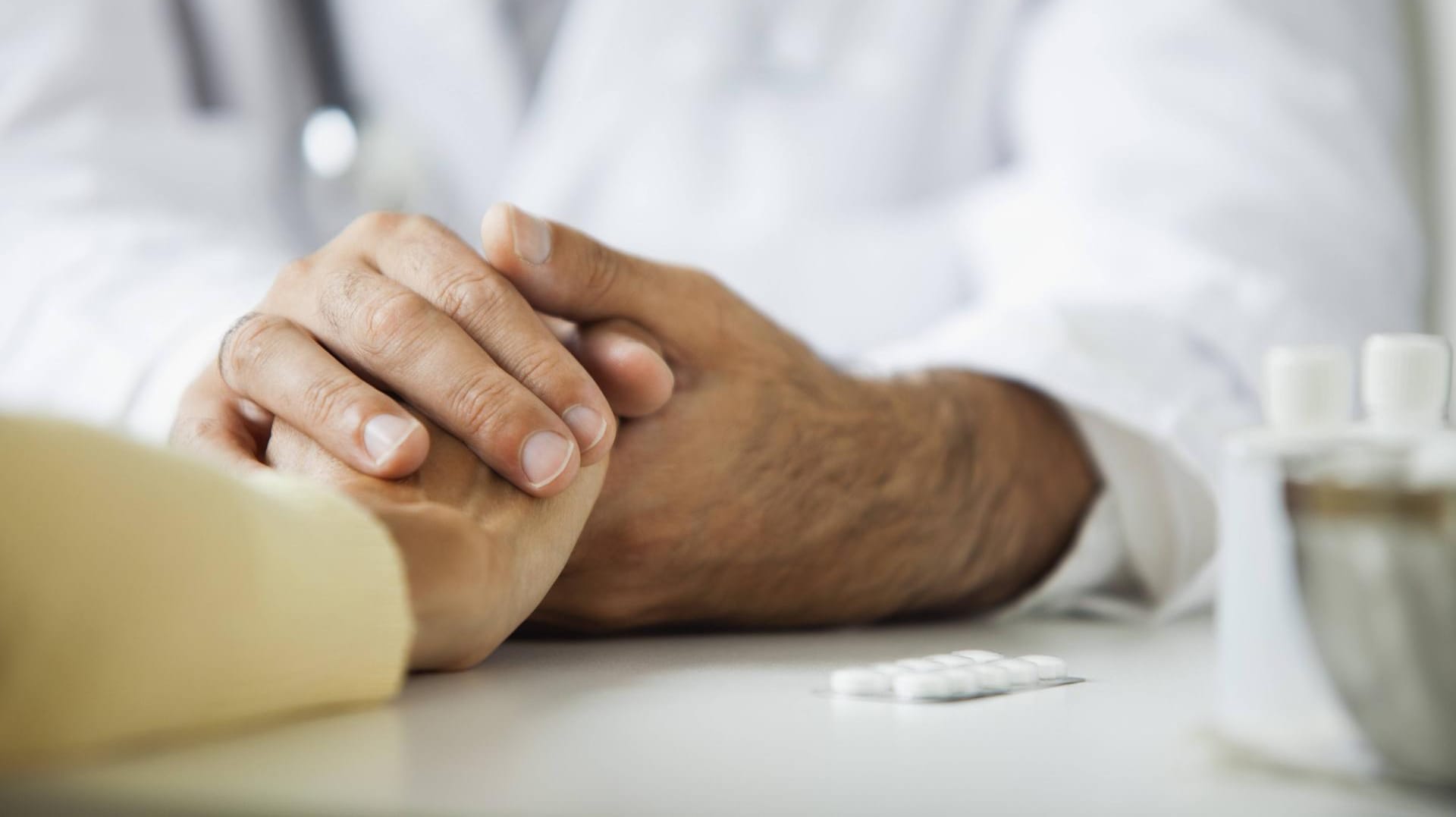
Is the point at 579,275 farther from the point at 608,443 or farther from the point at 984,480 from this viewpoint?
the point at 984,480

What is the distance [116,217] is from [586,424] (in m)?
0.58

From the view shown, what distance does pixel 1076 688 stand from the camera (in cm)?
46

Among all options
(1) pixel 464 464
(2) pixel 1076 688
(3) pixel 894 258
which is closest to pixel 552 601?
(1) pixel 464 464

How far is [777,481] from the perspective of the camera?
0.62 metres

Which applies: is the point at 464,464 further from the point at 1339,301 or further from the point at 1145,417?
the point at 1339,301

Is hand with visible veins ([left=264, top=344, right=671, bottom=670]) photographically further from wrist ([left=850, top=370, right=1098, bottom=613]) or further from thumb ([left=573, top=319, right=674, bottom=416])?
wrist ([left=850, top=370, right=1098, bottom=613])

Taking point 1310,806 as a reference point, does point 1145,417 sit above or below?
above

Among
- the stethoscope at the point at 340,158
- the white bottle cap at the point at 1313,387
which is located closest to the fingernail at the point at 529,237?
the white bottle cap at the point at 1313,387

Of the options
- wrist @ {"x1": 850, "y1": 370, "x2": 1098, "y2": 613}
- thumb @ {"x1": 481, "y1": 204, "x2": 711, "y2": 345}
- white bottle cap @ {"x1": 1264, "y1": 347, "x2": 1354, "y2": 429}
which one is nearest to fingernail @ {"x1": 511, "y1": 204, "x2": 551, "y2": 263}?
thumb @ {"x1": 481, "y1": 204, "x2": 711, "y2": 345}

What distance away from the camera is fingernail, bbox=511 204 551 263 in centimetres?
55

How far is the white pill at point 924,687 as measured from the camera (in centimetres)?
42

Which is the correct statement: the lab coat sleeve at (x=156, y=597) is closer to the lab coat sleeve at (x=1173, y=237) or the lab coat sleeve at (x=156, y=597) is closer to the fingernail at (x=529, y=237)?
the fingernail at (x=529, y=237)

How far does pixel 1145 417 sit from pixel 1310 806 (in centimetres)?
42

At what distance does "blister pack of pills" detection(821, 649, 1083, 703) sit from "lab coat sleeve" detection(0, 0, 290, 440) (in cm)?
35
